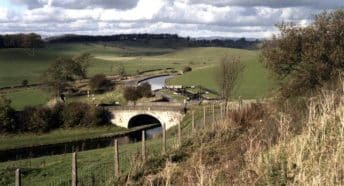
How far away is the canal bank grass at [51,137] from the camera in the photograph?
7231cm

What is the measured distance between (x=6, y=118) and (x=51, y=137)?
8.12 metres

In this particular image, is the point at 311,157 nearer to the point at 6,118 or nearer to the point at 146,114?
the point at 6,118

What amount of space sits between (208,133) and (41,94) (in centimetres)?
10840

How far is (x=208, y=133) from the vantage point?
19391 millimetres

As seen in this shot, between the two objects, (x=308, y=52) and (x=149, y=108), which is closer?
(x=308, y=52)

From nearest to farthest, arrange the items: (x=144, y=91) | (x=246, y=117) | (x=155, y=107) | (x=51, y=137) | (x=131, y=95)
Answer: (x=246, y=117), (x=51, y=137), (x=155, y=107), (x=144, y=91), (x=131, y=95)

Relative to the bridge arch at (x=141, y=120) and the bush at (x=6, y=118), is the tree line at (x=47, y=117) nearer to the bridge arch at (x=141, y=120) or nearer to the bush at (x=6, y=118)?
the bush at (x=6, y=118)

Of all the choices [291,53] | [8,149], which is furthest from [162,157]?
[8,149]

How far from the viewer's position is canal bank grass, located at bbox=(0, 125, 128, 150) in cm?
7231

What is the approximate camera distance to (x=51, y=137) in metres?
77.8

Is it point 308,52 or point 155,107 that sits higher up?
point 308,52

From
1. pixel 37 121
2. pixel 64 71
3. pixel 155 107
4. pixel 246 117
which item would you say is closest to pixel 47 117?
pixel 37 121

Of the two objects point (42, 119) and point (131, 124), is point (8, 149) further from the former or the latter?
point (131, 124)

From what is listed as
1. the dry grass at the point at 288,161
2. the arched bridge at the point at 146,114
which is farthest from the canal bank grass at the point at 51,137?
the dry grass at the point at 288,161
